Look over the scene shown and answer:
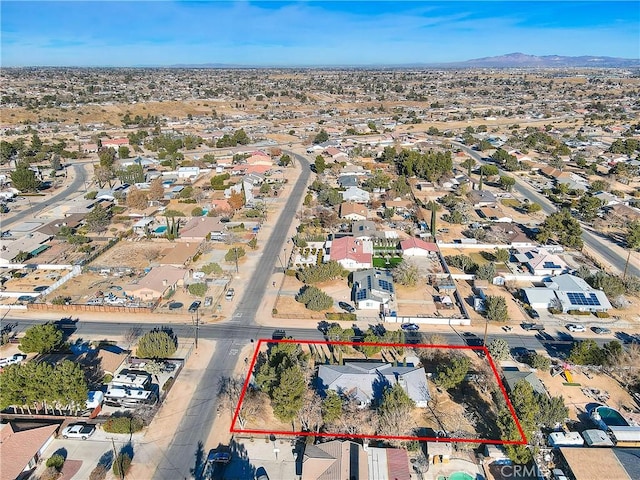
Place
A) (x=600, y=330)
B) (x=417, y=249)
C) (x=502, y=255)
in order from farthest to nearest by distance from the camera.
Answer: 1. (x=417, y=249)
2. (x=502, y=255)
3. (x=600, y=330)

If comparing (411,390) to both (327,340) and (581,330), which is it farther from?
(581,330)

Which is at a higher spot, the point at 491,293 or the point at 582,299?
the point at 582,299

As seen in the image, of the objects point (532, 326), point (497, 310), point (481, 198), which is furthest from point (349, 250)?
point (481, 198)

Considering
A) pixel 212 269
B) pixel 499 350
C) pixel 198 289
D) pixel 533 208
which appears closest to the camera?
pixel 499 350

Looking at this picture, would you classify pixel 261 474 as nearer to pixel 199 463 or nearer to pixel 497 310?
pixel 199 463

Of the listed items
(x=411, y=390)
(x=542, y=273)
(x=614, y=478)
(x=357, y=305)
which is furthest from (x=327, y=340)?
(x=542, y=273)

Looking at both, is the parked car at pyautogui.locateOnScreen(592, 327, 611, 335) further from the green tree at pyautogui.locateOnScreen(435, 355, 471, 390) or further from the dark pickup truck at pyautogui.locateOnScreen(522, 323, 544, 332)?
the green tree at pyautogui.locateOnScreen(435, 355, 471, 390)

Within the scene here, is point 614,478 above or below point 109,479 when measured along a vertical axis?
above
